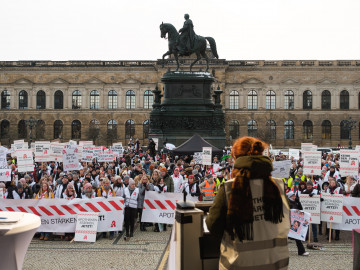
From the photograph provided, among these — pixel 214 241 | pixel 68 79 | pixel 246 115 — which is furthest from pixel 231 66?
pixel 214 241

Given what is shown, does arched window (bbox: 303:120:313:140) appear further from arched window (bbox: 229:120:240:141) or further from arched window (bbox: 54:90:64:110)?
arched window (bbox: 54:90:64:110)

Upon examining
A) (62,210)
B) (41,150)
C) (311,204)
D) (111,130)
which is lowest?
(62,210)

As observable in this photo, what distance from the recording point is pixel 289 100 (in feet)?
227

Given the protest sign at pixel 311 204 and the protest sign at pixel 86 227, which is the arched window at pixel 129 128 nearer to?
the protest sign at pixel 86 227

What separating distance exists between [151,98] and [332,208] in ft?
195

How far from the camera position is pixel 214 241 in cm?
439

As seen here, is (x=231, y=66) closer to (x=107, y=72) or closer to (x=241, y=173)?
(x=107, y=72)

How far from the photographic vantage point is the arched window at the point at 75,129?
7100cm

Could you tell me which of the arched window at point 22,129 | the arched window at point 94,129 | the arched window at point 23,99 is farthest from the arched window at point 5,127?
the arched window at point 94,129

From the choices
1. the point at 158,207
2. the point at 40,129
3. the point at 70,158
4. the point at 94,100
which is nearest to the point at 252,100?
the point at 94,100

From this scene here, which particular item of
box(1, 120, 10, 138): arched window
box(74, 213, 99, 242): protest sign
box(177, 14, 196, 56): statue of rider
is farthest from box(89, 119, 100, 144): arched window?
box(74, 213, 99, 242): protest sign

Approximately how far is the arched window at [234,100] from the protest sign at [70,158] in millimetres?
52705

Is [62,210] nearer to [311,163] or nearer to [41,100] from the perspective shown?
[311,163]

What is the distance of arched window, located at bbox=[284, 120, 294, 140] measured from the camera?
68812 mm
